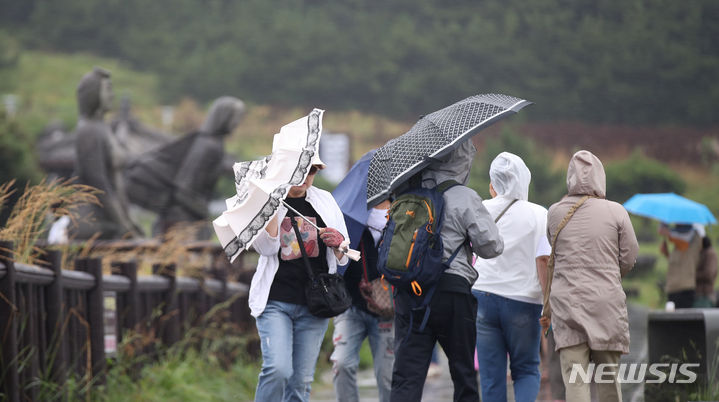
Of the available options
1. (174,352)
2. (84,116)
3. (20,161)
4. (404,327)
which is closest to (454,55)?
(20,161)

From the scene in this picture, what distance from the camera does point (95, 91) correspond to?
1248cm

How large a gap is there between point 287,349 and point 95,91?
812cm

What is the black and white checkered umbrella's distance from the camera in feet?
16.9

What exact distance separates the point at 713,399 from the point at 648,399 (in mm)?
455

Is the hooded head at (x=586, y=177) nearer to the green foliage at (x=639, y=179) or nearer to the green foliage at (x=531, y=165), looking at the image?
the green foliage at (x=531, y=165)

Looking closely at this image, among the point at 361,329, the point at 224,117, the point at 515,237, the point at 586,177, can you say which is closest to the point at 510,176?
the point at 515,237

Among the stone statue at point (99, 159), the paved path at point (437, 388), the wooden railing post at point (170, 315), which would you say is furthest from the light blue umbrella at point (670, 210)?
the stone statue at point (99, 159)

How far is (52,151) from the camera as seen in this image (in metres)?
33.3

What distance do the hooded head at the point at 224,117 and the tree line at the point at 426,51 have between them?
20.9 metres

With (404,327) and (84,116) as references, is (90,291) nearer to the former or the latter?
(404,327)

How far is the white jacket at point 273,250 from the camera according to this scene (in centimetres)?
515

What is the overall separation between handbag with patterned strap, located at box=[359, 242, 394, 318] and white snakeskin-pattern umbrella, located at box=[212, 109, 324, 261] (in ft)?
3.68

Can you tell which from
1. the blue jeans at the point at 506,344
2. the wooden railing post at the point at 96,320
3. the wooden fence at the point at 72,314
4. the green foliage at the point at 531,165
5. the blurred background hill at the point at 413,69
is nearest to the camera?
the wooden fence at the point at 72,314

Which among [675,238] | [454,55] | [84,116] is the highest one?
[454,55]
